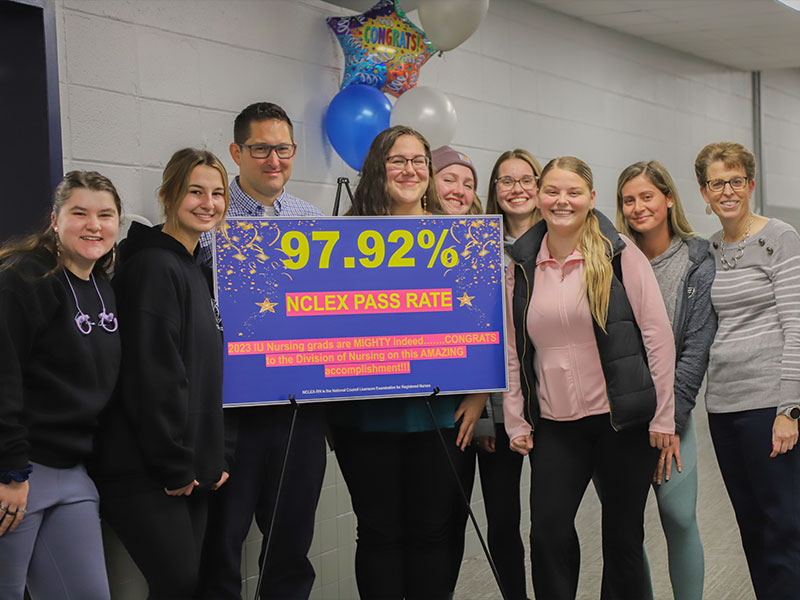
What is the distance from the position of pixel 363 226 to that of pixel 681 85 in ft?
14.8

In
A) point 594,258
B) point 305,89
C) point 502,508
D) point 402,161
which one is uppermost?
point 305,89

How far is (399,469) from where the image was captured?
250cm

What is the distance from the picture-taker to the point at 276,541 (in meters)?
2.49

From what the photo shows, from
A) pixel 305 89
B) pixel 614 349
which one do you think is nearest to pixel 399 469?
pixel 614 349

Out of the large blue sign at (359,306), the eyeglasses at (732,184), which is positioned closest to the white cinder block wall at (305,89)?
the large blue sign at (359,306)

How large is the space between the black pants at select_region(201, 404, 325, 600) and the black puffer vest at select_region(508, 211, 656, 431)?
2.07 ft

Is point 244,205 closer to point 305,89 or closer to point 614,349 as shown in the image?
point 305,89

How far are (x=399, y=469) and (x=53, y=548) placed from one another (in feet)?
3.15

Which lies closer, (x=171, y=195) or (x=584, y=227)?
(x=171, y=195)

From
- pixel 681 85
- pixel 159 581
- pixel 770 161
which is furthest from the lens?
pixel 770 161

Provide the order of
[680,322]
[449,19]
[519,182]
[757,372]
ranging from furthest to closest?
[449,19] → [519,182] → [680,322] → [757,372]

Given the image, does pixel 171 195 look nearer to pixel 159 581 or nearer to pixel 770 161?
pixel 159 581

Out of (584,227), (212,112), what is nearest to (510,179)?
(584,227)

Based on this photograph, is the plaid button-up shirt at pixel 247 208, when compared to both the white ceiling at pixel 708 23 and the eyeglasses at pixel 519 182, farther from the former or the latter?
the white ceiling at pixel 708 23
